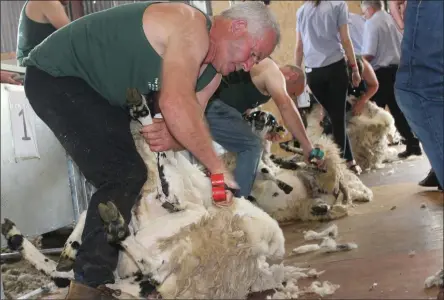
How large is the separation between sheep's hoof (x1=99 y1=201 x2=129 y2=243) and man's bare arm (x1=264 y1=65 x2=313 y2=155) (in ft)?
6.75

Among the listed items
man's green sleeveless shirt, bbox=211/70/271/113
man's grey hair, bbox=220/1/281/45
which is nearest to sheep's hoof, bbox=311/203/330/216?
man's green sleeveless shirt, bbox=211/70/271/113

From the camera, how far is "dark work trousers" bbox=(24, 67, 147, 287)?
2055 millimetres

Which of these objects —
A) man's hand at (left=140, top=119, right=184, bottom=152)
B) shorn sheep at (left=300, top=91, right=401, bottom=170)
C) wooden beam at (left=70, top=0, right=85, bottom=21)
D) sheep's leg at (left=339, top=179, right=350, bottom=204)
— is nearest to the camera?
man's hand at (left=140, top=119, right=184, bottom=152)

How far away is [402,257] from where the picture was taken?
9.03 ft

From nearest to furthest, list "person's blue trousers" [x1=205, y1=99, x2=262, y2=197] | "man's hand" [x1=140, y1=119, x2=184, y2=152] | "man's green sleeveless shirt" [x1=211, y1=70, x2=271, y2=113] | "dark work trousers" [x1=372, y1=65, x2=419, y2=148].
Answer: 1. "man's hand" [x1=140, y1=119, x2=184, y2=152]
2. "person's blue trousers" [x1=205, y1=99, x2=262, y2=197]
3. "man's green sleeveless shirt" [x1=211, y1=70, x2=271, y2=113]
4. "dark work trousers" [x1=372, y1=65, x2=419, y2=148]

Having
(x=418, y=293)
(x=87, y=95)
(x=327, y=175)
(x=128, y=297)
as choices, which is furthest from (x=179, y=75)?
(x=327, y=175)

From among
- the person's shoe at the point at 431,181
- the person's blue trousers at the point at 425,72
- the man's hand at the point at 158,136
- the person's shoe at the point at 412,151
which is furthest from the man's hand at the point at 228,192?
the person's shoe at the point at 412,151

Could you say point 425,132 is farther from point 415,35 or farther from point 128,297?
point 128,297

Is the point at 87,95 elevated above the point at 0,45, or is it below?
above

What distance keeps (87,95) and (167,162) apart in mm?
447

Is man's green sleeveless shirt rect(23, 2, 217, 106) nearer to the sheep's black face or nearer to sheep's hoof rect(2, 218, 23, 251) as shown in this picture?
sheep's hoof rect(2, 218, 23, 251)

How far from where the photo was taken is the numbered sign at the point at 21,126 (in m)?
3.08

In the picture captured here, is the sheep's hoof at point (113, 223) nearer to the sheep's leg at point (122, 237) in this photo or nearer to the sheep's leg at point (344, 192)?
the sheep's leg at point (122, 237)

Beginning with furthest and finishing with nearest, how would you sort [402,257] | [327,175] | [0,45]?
[0,45] → [327,175] → [402,257]
